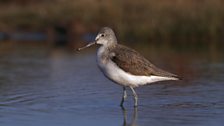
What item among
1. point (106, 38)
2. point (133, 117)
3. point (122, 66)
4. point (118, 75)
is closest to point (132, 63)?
point (122, 66)

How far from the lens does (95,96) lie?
12.0 meters

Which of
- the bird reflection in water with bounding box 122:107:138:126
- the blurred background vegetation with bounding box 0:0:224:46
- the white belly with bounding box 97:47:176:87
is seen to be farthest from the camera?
the blurred background vegetation with bounding box 0:0:224:46

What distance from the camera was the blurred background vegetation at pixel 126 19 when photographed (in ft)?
79.9

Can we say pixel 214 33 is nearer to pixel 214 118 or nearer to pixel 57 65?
pixel 57 65

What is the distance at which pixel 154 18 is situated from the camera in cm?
2556

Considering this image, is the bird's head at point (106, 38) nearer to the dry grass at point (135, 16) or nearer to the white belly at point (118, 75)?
the white belly at point (118, 75)

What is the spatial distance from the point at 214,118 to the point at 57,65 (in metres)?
8.12

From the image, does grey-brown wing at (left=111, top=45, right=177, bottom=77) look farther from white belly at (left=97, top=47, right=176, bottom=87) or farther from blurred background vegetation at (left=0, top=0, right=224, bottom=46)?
blurred background vegetation at (left=0, top=0, right=224, bottom=46)

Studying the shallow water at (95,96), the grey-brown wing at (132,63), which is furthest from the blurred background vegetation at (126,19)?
the grey-brown wing at (132,63)

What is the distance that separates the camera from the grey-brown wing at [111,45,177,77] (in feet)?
35.8

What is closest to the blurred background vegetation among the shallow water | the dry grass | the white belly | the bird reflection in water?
the dry grass

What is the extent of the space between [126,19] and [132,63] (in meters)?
15.6

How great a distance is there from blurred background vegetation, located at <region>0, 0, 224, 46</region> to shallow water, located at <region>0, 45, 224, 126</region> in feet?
20.4

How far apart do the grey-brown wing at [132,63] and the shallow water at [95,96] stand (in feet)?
1.73
